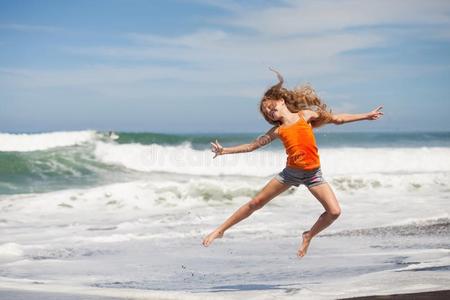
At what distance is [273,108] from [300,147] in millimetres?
475

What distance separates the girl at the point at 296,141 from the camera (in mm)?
5742

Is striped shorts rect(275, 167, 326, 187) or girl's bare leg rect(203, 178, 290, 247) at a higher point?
striped shorts rect(275, 167, 326, 187)

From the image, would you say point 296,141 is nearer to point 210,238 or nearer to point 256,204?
point 256,204

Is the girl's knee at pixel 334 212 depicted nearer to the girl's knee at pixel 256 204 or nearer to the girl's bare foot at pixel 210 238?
the girl's knee at pixel 256 204

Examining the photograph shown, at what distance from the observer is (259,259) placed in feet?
25.2

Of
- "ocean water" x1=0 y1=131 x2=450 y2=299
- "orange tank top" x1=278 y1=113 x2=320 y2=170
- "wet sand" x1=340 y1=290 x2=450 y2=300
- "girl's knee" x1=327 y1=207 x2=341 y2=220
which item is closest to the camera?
"wet sand" x1=340 y1=290 x2=450 y2=300

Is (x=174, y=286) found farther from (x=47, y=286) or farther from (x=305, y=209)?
(x=305, y=209)

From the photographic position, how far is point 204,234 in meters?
9.95

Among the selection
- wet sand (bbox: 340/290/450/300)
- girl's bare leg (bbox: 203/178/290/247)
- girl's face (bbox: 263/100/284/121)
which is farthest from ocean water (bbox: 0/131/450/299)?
girl's face (bbox: 263/100/284/121)

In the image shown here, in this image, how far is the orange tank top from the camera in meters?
5.71

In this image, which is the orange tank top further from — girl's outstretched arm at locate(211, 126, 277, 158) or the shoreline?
the shoreline

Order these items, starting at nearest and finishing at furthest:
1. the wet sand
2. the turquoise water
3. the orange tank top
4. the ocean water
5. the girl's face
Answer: the wet sand → the orange tank top → the girl's face → the ocean water → the turquoise water

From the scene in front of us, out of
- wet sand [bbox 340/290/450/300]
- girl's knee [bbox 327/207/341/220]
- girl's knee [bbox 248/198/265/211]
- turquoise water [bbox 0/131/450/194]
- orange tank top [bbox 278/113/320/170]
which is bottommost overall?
wet sand [bbox 340/290/450/300]

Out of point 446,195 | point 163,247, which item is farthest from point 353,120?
point 446,195
